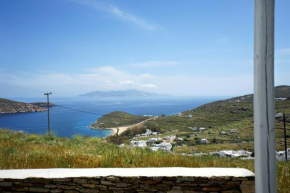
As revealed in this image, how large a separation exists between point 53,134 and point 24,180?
7081mm

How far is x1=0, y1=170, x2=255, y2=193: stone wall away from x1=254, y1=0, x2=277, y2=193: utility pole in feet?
3.53

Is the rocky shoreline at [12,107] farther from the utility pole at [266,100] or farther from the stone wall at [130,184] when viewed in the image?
the utility pole at [266,100]

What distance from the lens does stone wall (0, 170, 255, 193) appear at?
9.94ft

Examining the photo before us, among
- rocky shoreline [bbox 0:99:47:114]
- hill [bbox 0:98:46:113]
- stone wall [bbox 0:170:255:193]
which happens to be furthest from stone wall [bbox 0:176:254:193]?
hill [bbox 0:98:46:113]

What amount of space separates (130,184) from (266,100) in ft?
7.25

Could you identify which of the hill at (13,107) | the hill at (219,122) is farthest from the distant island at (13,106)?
the hill at (219,122)

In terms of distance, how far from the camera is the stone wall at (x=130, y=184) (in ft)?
9.94

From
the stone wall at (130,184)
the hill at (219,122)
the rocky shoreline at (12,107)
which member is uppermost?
the rocky shoreline at (12,107)

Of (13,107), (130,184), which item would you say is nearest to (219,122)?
(13,107)

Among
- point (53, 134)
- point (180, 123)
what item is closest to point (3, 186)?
point (53, 134)

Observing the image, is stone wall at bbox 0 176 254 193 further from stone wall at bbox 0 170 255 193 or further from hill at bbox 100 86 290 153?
hill at bbox 100 86 290 153

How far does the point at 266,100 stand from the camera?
200 centimetres

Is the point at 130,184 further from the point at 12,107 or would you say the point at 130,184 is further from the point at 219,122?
the point at 219,122

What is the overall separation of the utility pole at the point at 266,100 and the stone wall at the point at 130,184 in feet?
3.53
